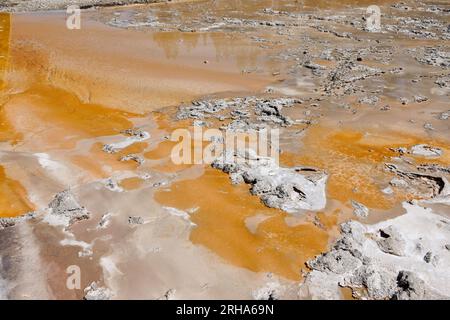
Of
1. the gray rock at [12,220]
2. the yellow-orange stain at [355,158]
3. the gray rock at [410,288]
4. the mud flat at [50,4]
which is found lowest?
the gray rock at [410,288]

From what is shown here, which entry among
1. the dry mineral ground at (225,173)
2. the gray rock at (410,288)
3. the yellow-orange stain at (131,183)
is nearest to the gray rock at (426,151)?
the dry mineral ground at (225,173)

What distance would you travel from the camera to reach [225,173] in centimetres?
743

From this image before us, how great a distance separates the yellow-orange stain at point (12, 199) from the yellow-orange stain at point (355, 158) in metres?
4.73

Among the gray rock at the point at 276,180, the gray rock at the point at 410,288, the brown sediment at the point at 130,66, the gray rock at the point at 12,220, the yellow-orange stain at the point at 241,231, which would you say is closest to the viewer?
the gray rock at the point at 410,288

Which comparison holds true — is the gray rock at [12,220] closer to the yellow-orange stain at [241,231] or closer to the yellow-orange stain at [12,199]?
the yellow-orange stain at [12,199]

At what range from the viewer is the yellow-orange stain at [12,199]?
255 inches

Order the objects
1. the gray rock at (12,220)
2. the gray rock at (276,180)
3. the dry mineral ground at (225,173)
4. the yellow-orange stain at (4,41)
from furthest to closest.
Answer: the yellow-orange stain at (4,41) → the gray rock at (276,180) → the gray rock at (12,220) → the dry mineral ground at (225,173)

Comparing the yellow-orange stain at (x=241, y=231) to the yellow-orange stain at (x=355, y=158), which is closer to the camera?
the yellow-orange stain at (x=241, y=231)

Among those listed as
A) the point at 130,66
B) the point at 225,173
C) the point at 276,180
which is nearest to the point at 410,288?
the point at 276,180

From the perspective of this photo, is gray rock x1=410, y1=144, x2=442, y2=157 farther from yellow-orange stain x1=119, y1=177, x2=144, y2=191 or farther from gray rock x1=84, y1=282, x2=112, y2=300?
gray rock x1=84, y1=282, x2=112, y2=300

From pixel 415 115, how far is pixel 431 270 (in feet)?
18.0
